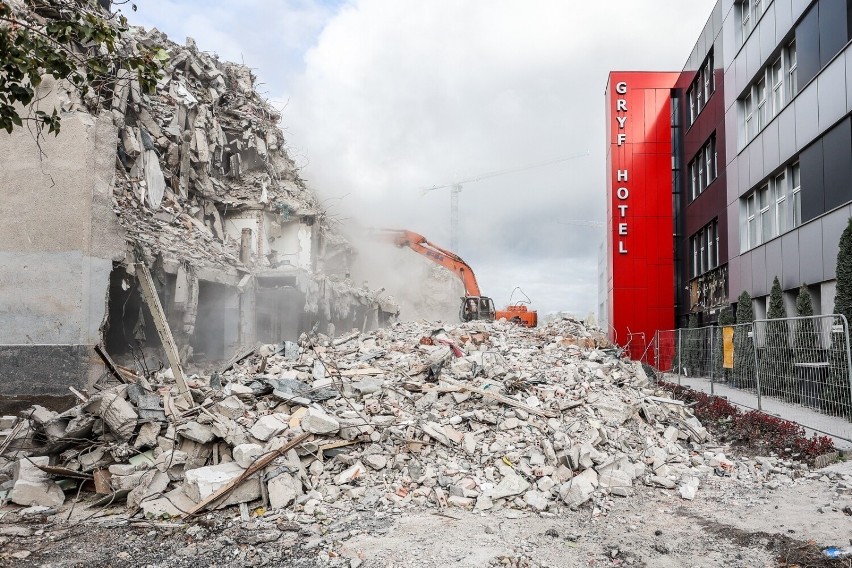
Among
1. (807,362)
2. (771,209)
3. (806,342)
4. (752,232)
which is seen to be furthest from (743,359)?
(752,232)

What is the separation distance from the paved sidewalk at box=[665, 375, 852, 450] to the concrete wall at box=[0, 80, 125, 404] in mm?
10306

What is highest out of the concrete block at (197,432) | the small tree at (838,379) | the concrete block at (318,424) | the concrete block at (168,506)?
the small tree at (838,379)

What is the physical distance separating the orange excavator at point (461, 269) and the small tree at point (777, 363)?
12689 millimetres

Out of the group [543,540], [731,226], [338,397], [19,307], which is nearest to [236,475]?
[338,397]

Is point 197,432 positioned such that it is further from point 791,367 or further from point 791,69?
point 791,69

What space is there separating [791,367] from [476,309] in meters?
13.5

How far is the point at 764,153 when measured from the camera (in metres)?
15.4

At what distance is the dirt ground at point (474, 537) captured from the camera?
15.1ft

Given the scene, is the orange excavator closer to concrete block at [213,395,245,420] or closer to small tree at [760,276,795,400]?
small tree at [760,276,795,400]

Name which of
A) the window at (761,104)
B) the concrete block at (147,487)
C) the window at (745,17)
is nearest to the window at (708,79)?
the window at (745,17)

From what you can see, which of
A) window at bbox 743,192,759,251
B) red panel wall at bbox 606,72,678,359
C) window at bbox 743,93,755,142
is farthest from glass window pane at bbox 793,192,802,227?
red panel wall at bbox 606,72,678,359

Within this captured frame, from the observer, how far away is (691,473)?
7.10 meters

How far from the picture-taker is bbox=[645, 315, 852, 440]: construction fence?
Result: 24.2ft

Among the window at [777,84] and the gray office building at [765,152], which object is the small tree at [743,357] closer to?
the gray office building at [765,152]
